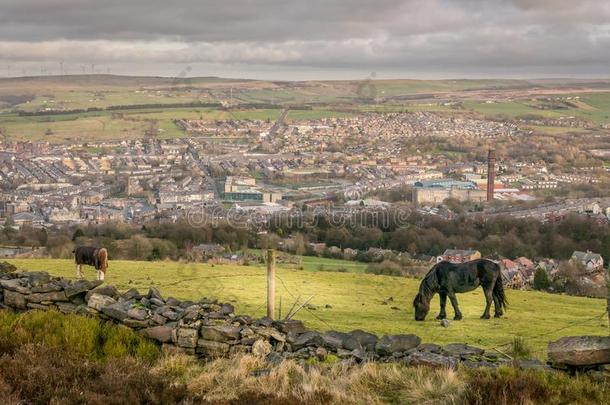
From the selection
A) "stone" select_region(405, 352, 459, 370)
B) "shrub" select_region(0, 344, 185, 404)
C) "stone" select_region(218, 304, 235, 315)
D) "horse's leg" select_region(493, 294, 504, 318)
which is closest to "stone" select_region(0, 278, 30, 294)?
"shrub" select_region(0, 344, 185, 404)

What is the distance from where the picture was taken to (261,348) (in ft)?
30.9

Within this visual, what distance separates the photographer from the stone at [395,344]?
9219 mm

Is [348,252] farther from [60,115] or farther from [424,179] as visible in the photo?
[60,115]

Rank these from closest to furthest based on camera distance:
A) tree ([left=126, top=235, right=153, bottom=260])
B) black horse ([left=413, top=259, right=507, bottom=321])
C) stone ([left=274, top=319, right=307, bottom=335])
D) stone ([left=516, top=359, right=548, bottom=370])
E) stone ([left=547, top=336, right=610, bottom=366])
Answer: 1. stone ([left=547, top=336, right=610, bottom=366])
2. stone ([left=516, top=359, right=548, bottom=370])
3. stone ([left=274, top=319, right=307, bottom=335])
4. black horse ([left=413, top=259, right=507, bottom=321])
5. tree ([left=126, top=235, right=153, bottom=260])

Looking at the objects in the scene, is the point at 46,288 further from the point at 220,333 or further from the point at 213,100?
the point at 213,100

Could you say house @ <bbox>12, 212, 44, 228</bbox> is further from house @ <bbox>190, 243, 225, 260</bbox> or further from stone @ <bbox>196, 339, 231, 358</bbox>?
stone @ <bbox>196, 339, 231, 358</bbox>

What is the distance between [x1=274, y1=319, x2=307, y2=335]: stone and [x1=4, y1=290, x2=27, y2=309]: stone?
4.57m

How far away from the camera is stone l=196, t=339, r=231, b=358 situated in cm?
949

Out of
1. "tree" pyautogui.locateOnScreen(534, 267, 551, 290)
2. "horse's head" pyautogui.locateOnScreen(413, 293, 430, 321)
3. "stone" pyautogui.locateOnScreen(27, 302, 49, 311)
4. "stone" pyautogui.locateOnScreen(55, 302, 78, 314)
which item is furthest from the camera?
"tree" pyautogui.locateOnScreen(534, 267, 551, 290)

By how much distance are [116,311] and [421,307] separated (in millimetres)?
5845

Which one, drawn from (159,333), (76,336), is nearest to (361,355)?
(159,333)

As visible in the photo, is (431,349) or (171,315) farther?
(171,315)

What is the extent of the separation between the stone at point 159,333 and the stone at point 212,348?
1.68 ft

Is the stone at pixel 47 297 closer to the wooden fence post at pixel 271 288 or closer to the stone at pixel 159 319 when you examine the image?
the stone at pixel 159 319
